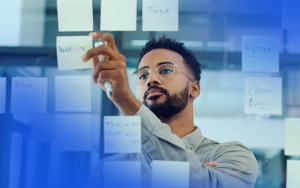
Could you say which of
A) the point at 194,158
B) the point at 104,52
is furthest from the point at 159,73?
the point at 194,158

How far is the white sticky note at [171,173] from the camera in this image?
76 centimetres

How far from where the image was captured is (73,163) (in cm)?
85

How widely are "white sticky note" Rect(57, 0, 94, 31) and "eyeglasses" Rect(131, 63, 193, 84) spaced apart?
24 cm

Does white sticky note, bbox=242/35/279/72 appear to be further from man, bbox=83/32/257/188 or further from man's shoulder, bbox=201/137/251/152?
man's shoulder, bbox=201/137/251/152

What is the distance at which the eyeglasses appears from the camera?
33.2 inches

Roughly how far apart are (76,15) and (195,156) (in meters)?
0.67

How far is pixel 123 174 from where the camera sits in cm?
81

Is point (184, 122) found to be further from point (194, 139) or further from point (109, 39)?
point (109, 39)

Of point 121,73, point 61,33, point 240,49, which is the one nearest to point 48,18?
point 61,33

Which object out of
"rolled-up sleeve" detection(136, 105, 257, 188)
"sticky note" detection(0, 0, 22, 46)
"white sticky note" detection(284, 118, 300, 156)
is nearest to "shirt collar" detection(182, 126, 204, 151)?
"rolled-up sleeve" detection(136, 105, 257, 188)

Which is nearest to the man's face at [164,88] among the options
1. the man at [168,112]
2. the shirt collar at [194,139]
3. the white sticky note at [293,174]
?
the man at [168,112]

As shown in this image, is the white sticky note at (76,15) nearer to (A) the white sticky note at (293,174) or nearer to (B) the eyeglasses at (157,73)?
(B) the eyeglasses at (157,73)

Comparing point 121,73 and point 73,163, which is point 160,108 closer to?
point 121,73

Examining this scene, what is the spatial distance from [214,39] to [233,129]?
36cm
